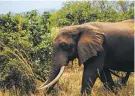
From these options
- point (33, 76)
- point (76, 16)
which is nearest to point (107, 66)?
point (33, 76)

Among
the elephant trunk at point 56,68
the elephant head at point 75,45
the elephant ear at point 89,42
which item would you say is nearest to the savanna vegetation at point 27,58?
the elephant trunk at point 56,68

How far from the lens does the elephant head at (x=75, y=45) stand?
22.0 feet

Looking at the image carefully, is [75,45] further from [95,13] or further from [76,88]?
[95,13]

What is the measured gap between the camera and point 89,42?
6824 mm

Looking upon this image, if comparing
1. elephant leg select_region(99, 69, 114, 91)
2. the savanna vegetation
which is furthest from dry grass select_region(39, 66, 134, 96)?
elephant leg select_region(99, 69, 114, 91)

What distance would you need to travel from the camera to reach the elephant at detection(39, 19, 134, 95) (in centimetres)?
673

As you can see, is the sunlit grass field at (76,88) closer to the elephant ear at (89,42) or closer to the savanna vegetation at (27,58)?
the savanna vegetation at (27,58)

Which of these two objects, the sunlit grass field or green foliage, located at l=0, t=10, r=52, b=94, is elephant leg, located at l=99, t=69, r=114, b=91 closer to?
the sunlit grass field

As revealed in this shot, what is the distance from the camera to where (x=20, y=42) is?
7797 mm

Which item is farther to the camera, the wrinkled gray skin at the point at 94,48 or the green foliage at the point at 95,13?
the green foliage at the point at 95,13

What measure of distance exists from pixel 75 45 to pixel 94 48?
35 centimetres

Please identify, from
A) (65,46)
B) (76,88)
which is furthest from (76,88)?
(65,46)

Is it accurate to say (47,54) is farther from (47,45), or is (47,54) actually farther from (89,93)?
(89,93)

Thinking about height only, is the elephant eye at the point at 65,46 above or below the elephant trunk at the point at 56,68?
above
